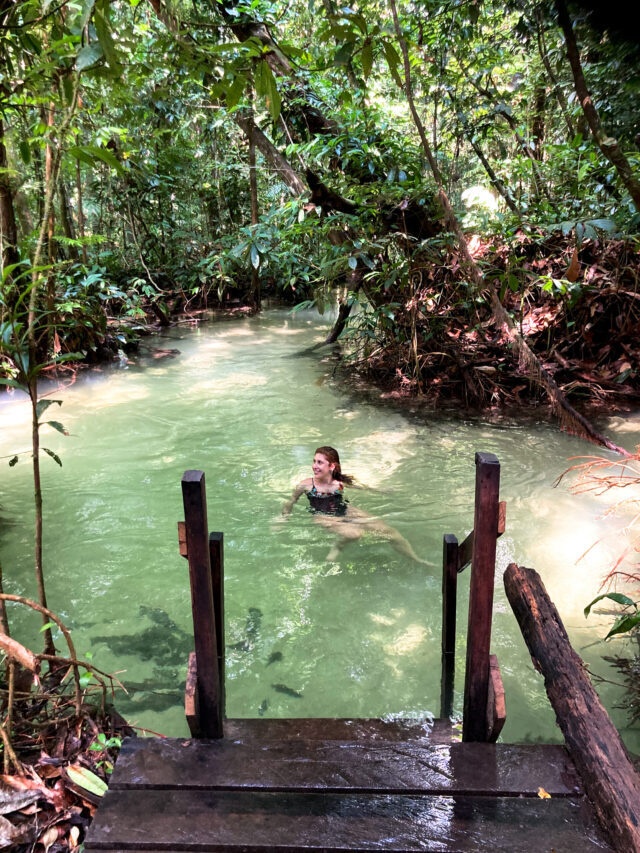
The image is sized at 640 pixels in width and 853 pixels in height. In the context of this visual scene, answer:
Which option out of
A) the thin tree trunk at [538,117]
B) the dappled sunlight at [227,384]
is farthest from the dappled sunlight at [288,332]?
the thin tree trunk at [538,117]

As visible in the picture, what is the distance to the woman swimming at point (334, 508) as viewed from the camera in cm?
498

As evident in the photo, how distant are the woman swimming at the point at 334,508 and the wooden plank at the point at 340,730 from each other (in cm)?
253

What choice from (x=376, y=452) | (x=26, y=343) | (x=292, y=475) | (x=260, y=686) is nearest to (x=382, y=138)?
(x=376, y=452)

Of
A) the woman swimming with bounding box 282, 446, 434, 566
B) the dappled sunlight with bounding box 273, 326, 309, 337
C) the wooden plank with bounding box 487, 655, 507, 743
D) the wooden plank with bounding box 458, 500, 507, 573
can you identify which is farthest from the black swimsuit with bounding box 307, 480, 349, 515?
the dappled sunlight with bounding box 273, 326, 309, 337

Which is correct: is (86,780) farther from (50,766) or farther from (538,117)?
(538,117)

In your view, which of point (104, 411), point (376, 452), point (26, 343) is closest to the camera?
point (26, 343)

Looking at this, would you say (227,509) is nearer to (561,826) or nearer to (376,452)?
(376,452)

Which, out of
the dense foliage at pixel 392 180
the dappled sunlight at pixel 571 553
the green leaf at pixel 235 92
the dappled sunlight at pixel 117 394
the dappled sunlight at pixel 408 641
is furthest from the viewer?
the dappled sunlight at pixel 117 394

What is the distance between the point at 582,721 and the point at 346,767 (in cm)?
86

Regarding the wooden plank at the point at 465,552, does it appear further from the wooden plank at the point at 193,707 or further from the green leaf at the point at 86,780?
the green leaf at the point at 86,780

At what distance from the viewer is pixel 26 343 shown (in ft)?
8.47

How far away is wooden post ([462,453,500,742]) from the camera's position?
200cm

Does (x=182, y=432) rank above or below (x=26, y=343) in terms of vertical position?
below

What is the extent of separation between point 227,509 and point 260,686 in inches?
91.7
